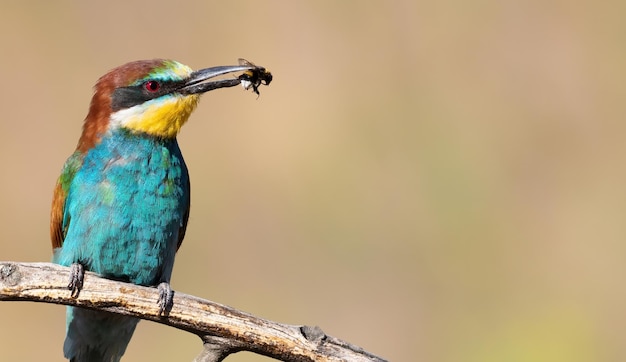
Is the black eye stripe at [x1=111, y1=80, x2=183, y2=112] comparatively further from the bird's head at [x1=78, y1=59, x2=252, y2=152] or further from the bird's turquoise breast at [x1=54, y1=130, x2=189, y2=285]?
the bird's turquoise breast at [x1=54, y1=130, x2=189, y2=285]

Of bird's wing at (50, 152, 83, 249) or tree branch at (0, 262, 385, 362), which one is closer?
tree branch at (0, 262, 385, 362)

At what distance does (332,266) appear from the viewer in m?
6.99

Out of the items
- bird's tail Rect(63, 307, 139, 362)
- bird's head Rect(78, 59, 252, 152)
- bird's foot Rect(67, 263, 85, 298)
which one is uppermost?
bird's head Rect(78, 59, 252, 152)

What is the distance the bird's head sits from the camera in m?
4.31

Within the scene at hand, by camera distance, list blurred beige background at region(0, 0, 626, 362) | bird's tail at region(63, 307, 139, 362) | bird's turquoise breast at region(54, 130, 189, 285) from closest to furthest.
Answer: bird's turquoise breast at region(54, 130, 189, 285), bird's tail at region(63, 307, 139, 362), blurred beige background at region(0, 0, 626, 362)

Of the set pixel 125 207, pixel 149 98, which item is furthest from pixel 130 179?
pixel 149 98

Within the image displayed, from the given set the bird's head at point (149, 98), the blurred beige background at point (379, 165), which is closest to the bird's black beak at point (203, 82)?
the bird's head at point (149, 98)

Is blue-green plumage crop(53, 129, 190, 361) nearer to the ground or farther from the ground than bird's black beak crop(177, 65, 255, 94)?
nearer to the ground

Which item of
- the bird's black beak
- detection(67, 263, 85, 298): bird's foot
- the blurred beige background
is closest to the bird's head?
the bird's black beak

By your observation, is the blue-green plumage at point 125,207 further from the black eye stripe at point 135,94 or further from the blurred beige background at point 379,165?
the blurred beige background at point 379,165

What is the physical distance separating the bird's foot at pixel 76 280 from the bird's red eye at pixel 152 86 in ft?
2.59

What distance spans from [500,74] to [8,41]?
133 inches

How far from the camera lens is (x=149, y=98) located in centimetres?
431

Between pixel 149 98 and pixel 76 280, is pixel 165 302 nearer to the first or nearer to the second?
pixel 76 280
